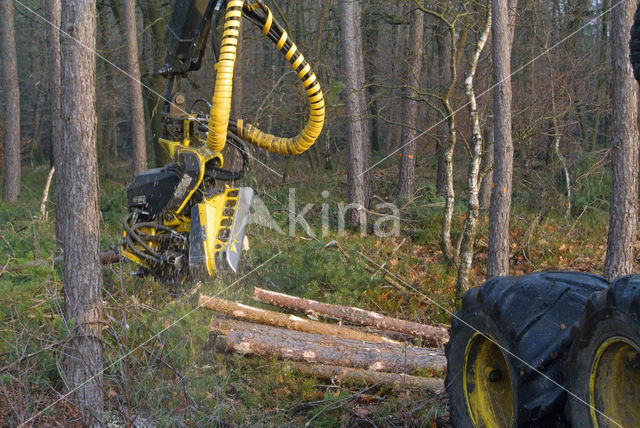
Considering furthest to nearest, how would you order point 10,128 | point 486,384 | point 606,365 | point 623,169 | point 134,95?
point 10,128 < point 134,95 < point 623,169 < point 486,384 < point 606,365

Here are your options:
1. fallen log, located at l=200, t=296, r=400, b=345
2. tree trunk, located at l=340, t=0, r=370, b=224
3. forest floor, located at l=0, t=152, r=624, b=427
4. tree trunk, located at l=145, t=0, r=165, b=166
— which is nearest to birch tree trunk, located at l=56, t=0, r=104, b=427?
forest floor, located at l=0, t=152, r=624, b=427

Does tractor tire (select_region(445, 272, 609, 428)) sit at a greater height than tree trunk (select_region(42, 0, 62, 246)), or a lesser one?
lesser

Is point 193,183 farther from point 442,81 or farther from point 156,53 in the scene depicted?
point 156,53

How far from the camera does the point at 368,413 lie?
14.4 feet

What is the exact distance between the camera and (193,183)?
624 centimetres

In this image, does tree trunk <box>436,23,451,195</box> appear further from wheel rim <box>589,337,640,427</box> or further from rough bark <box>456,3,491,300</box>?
wheel rim <box>589,337,640,427</box>

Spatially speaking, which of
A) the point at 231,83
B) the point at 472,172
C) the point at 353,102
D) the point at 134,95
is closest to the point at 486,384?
the point at 231,83

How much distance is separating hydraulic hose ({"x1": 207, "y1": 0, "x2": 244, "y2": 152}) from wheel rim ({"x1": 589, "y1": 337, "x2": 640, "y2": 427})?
14.4 feet

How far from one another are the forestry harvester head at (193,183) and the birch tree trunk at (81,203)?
1.46m

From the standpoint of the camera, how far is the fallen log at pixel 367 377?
4.91 m

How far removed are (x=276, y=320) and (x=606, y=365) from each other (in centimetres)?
435

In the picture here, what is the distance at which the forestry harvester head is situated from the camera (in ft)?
19.7

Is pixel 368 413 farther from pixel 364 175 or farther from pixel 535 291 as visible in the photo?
pixel 364 175

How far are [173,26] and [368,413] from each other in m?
4.50
